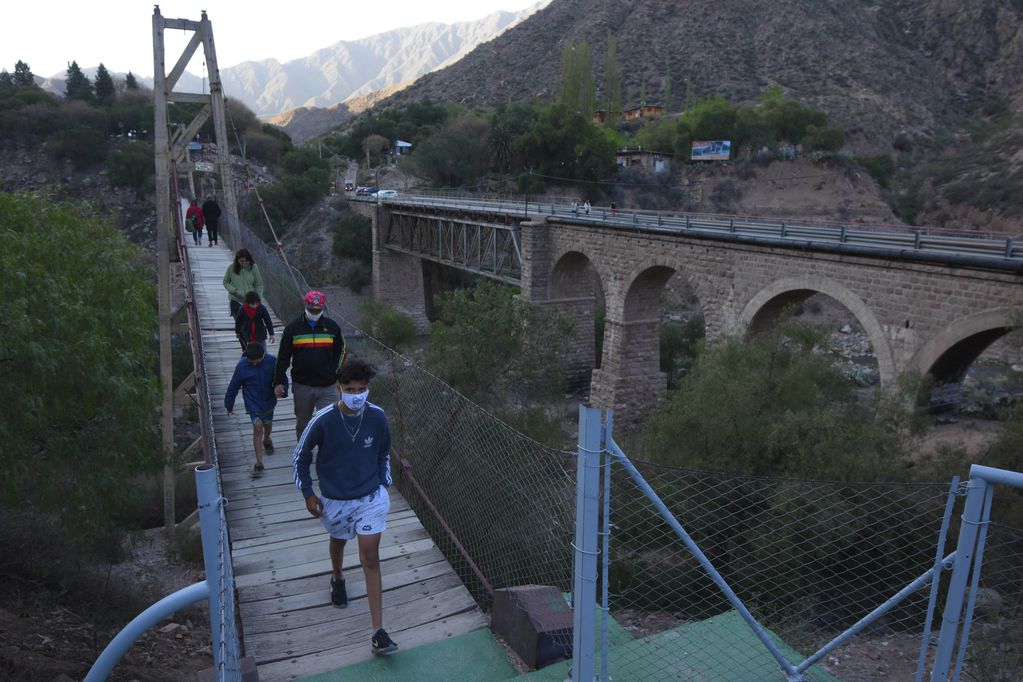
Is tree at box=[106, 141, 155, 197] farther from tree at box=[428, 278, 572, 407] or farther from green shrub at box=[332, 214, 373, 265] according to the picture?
tree at box=[428, 278, 572, 407]

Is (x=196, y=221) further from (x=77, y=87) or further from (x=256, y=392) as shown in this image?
(x=77, y=87)

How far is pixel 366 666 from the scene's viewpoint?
370cm

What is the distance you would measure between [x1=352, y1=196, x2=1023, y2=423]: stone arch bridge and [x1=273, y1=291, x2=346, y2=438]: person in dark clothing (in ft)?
37.8

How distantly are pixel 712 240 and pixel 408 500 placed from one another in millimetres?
14424

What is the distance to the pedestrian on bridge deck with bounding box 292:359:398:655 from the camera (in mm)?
3725

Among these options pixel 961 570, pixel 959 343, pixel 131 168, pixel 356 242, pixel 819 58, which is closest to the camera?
pixel 961 570

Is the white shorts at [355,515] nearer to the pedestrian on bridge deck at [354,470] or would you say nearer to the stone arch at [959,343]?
the pedestrian on bridge deck at [354,470]

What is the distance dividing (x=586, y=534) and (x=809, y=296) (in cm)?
1606

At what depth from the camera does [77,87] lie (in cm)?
6131

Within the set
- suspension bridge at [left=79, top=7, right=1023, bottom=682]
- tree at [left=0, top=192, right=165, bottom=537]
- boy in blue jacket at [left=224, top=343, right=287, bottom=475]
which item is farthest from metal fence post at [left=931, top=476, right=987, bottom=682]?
tree at [left=0, top=192, right=165, bottom=537]

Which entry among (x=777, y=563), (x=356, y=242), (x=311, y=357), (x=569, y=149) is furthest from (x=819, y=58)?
(x=311, y=357)

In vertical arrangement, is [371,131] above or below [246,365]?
above

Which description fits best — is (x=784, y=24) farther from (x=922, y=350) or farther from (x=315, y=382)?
(x=315, y=382)

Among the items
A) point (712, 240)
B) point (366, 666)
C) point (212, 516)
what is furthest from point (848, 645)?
point (712, 240)
